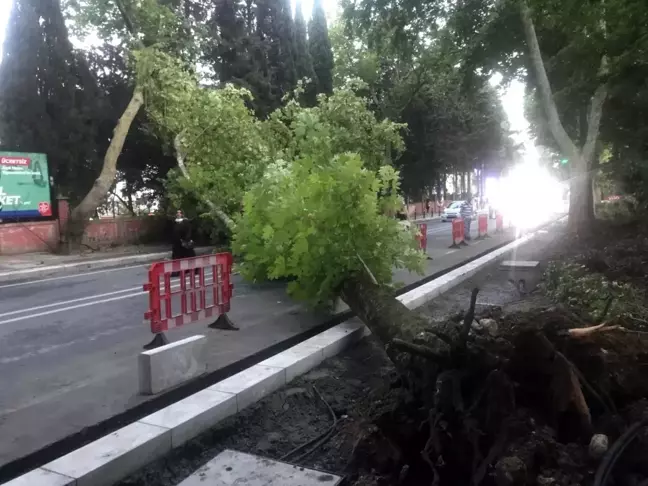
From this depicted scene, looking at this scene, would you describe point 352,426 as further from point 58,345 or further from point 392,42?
point 392,42

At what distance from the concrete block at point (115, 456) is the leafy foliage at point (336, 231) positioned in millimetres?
3630

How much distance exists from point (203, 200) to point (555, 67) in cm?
1289

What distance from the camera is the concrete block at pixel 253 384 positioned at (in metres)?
4.30

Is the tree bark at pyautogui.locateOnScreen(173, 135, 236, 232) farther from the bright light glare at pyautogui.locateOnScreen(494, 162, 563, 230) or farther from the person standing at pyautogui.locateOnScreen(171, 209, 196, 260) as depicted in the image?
the bright light glare at pyautogui.locateOnScreen(494, 162, 563, 230)

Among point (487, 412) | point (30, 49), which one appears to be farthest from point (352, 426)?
point (30, 49)

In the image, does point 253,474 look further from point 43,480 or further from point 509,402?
point 509,402

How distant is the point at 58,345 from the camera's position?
6594mm

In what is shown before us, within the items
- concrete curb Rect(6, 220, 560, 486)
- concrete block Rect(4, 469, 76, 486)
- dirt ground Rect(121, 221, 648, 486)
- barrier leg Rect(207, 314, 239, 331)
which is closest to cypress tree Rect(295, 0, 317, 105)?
barrier leg Rect(207, 314, 239, 331)

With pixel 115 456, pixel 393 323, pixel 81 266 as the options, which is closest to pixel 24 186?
pixel 81 266

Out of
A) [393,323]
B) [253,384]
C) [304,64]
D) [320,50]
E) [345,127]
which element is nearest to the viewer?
[253,384]

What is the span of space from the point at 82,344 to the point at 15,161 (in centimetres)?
1261

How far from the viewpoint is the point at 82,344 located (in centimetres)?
665

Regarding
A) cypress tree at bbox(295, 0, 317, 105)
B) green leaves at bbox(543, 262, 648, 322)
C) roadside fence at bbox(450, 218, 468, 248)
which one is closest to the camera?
green leaves at bbox(543, 262, 648, 322)

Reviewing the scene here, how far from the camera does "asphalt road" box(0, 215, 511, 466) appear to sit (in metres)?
4.21
